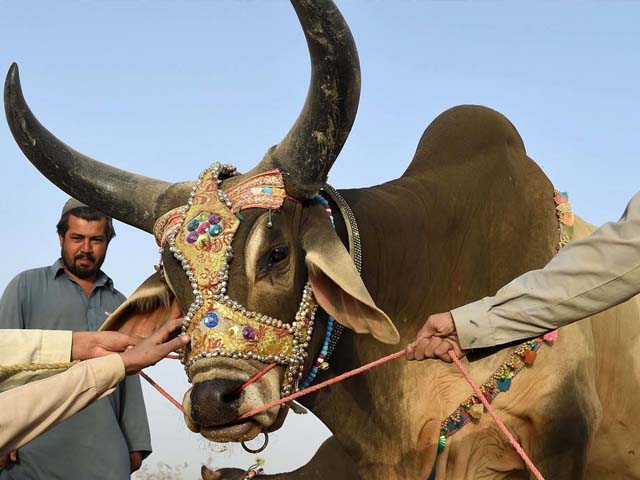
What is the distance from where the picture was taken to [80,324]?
557 centimetres

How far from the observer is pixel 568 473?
4.38 m

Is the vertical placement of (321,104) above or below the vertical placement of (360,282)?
above

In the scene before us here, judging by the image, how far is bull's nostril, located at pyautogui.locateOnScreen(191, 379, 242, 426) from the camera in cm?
371

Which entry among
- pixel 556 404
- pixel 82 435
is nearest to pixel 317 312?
pixel 556 404

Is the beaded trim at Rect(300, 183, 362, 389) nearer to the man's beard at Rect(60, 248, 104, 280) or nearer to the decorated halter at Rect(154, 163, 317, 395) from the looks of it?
the decorated halter at Rect(154, 163, 317, 395)

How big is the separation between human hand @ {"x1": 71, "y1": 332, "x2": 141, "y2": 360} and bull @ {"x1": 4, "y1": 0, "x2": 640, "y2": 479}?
29cm

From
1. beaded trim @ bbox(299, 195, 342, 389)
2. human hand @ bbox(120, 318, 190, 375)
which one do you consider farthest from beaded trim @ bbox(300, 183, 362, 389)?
human hand @ bbox(120, 318, 190, 375)

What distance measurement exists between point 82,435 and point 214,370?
1.92 meters

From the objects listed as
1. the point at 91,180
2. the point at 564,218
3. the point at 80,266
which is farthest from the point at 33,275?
the point at 564,218

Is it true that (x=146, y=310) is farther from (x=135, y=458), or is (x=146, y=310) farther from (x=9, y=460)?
(x=135, y=458)

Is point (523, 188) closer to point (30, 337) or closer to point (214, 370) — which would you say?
point (214, 370)

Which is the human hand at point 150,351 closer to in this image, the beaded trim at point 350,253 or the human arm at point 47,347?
the human arm at point 47,347

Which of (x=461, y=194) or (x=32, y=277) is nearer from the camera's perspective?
(x=461, y=194)

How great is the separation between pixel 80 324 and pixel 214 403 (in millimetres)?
2090
